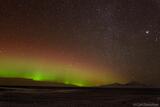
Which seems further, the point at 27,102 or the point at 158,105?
the point at 27,102

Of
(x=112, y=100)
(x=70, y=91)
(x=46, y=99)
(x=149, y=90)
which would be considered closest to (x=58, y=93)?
(x=70, y=91)

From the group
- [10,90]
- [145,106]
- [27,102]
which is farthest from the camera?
[10,90]

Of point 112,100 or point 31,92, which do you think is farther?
point 31,92

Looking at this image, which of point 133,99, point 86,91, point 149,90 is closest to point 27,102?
point 86,91

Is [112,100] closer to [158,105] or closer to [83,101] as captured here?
[83,101]

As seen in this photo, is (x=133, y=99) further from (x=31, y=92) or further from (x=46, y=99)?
(x=31, y=92)

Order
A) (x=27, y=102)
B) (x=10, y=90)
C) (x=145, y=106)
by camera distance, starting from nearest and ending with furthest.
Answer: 1. (x=145, y=106)
2. (x=27, y=102)
3. (x=10, y=90)
